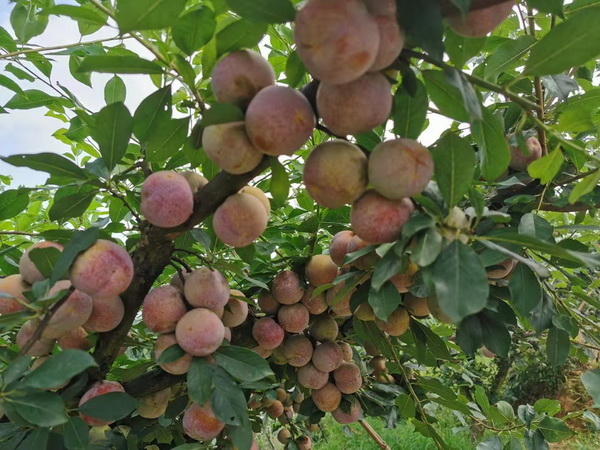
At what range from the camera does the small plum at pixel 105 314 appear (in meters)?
0.89

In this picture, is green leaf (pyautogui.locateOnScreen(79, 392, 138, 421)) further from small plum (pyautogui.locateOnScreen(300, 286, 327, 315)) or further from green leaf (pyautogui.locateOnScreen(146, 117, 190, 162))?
small plum (pyautogui.locateOnScreen(300, 286, 327, 315))

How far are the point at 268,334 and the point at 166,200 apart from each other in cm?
60

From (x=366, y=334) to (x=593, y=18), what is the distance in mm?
902

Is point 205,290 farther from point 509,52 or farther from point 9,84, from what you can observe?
point 9,84

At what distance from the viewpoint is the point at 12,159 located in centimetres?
77

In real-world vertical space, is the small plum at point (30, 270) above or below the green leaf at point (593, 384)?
above

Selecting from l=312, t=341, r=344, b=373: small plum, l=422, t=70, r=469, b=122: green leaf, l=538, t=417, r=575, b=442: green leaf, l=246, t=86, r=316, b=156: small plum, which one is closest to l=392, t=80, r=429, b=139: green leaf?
l=422, t=70, r=469, b=122: green leaf

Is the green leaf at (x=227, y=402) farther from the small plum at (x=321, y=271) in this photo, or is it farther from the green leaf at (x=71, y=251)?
the small plum at (x=321, y=271)

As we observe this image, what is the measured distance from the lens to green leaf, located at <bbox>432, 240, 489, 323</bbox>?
1.93 ft

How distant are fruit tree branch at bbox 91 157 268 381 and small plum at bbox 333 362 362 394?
724mm

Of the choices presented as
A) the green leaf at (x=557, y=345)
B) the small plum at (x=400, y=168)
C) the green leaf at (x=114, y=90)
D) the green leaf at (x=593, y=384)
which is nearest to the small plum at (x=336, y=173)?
the small plum at (x=400, y=168)

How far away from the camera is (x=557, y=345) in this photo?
1.08 metres

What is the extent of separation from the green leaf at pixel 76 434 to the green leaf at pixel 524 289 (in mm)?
843

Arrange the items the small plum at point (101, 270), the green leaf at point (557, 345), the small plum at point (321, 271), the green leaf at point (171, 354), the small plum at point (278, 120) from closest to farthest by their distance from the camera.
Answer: the small plum at point (278, 120) < the small plum at point (101, 270) < the green leaf at point (171, 354) < the green leaf at point (557, 345) < the small plum at point (321, 271)
